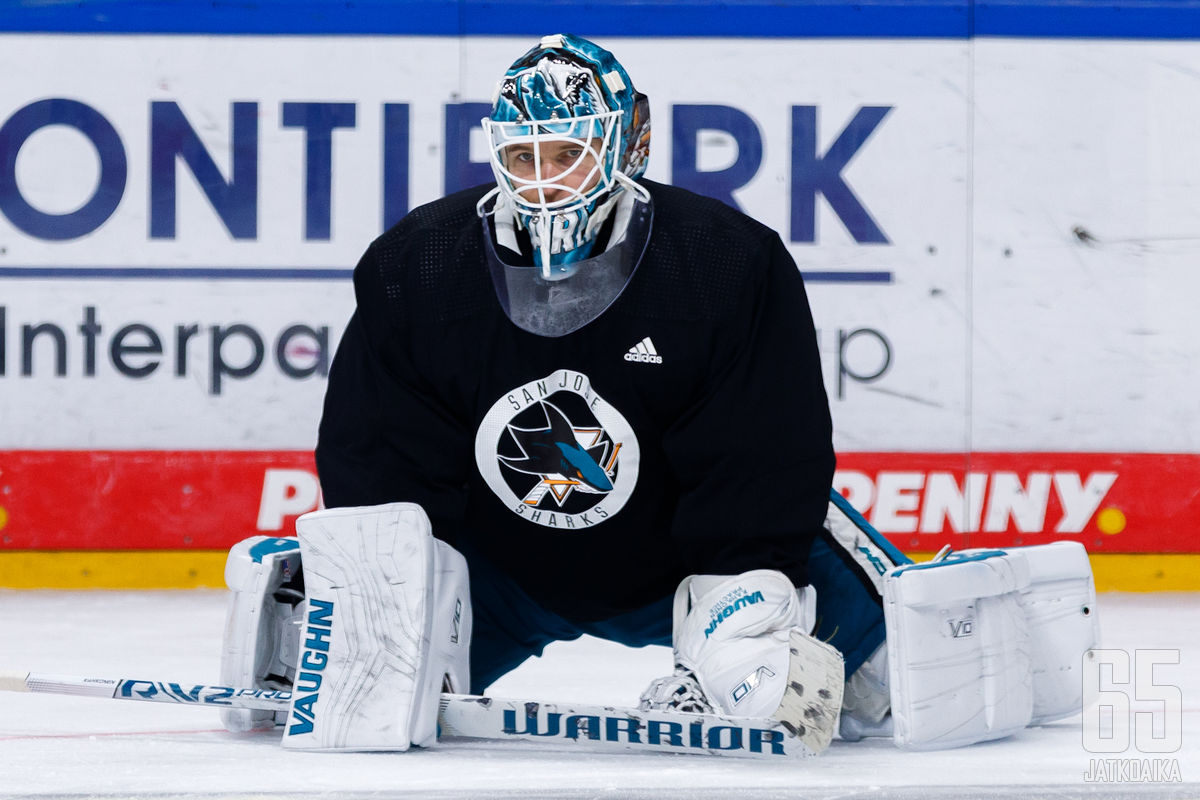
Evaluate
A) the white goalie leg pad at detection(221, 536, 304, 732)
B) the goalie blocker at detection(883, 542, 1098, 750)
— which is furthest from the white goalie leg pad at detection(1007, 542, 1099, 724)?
the white goalie leg pad at detection(221, 536, 304, 732)

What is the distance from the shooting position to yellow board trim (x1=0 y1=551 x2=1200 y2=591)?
13.9 feet

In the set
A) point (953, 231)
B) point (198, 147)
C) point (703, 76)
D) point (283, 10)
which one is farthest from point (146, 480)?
point (953, 231)

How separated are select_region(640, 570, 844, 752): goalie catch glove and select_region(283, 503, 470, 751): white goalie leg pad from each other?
0.29 meters

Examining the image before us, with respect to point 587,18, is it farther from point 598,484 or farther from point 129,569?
point 598,484

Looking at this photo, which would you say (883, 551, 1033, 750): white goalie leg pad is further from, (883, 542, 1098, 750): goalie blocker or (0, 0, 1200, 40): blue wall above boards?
(0, 0, 1200, 40): blue wall above boards

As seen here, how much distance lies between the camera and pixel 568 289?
224 cm

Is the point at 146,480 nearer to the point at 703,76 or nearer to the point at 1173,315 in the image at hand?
the point at 703,76

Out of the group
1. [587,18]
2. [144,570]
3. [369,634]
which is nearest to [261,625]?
[369,634]

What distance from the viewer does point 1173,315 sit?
4.32m

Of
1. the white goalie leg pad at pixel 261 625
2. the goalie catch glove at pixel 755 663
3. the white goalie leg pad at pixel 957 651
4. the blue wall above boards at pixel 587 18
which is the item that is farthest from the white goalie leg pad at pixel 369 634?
the blue wall above boards at pixel 587 18

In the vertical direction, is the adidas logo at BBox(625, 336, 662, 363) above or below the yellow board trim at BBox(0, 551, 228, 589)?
above

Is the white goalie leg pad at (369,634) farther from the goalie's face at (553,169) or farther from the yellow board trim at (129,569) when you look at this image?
the yellow board trim at (129,569)

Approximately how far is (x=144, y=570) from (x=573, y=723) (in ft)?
7.80

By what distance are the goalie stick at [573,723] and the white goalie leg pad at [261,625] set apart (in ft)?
0.25
